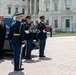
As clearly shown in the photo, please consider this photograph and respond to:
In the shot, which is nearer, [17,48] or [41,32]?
[17,48]

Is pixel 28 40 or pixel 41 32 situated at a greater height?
pixel 41 32

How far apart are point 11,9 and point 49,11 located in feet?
49.0

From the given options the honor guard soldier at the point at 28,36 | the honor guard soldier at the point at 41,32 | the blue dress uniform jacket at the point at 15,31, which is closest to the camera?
the blue dress uniform jacket at the point at 15,31

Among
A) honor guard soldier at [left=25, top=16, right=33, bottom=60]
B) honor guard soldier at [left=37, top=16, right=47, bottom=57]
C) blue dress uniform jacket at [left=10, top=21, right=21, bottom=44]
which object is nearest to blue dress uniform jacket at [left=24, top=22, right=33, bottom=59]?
honor guard soldier at [left=25, top=16, right=33, bottom=60]

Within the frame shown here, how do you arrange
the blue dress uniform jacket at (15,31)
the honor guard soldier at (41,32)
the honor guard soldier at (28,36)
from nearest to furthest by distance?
the blue dress uniform jacket at (15,31) < the honor guard soldier at (28,36) < the honor guard soldier at (41,32)

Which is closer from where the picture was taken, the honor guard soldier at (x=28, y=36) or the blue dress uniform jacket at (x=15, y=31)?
the blue dress uniform jacket at (x=15, y=31)

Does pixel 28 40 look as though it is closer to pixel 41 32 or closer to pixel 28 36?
pixel 28 36

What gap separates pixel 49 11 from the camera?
266 ft

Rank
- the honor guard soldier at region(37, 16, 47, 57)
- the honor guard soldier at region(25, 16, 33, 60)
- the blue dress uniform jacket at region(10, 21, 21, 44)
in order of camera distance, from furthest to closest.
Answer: the honor guard soldier at region(37, 16, 47, 57) → the honor guard soldier at region(25, 16, 33, 60) → the blue dress uniform jacket at region(10, 21, 21, 44)

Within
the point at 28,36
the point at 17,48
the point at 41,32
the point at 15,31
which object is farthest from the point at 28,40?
the point at 17,48

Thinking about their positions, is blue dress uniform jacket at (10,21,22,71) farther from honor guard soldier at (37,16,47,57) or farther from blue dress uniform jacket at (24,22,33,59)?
honor guard soldier at (37,16,47,57)

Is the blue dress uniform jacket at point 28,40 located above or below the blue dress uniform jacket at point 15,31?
below

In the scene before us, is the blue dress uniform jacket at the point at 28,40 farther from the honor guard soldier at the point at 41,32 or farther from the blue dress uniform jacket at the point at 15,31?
the blue dress uniform jacket at the point at 15,31

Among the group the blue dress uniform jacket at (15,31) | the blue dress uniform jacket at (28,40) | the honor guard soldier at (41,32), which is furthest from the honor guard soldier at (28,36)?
the blue dress uniform jacket at (15,31)
